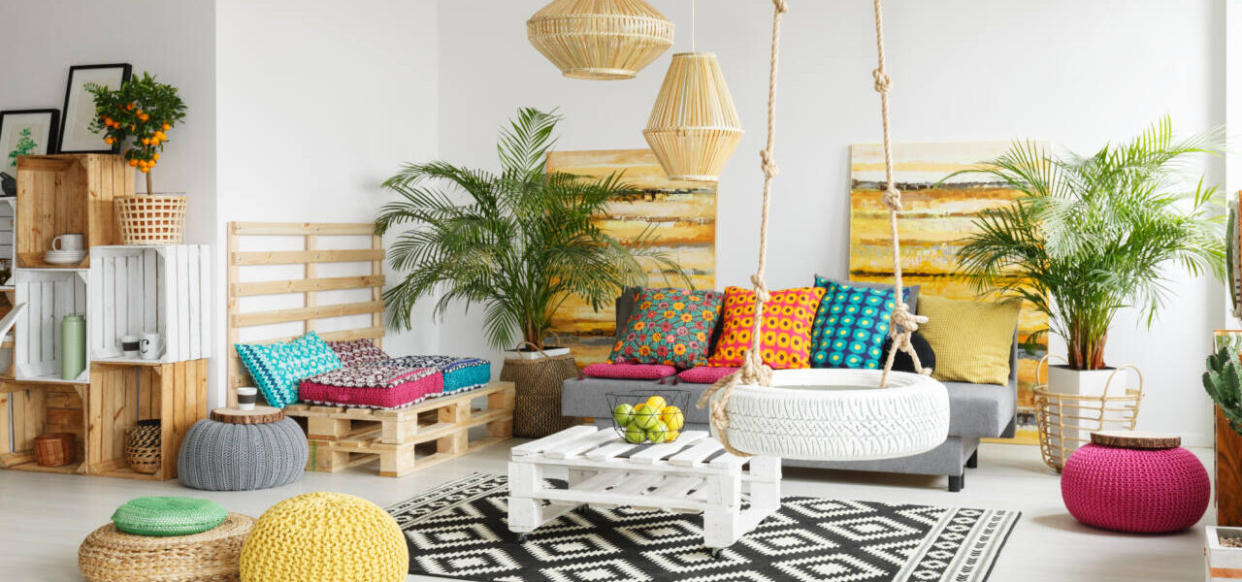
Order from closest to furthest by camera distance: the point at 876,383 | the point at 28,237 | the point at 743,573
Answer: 1. the point at 876,383
2. the point at 743,573
3. the point at 28,237

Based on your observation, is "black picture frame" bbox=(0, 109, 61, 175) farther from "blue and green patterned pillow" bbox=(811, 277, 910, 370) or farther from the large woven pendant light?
"blue and green patterned pillow" bbox=(811, 277, 910, 370)

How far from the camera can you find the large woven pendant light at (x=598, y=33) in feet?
12.3

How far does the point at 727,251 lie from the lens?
7.03 m

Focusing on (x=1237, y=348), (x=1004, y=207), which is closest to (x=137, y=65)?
(x=1004, y=207)

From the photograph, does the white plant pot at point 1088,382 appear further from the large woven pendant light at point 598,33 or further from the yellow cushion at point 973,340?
the large woven pendant light at point 598,33

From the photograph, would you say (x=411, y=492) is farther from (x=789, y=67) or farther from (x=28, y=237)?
(x=789, y=67)

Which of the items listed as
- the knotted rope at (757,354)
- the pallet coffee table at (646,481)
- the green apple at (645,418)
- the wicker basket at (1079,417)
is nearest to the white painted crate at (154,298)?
the pallet coffee table at (646,481)

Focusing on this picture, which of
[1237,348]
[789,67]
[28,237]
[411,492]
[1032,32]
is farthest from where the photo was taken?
[789,67]

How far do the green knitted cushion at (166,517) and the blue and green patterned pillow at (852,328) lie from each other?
3.01 metres

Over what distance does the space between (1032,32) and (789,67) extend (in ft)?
4.40

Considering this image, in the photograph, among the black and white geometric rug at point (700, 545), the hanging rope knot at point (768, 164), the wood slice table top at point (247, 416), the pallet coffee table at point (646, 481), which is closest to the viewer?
the hanging rope knot at point (768, 164)

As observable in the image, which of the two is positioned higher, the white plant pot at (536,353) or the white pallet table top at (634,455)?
the white plant pot at (536,353)

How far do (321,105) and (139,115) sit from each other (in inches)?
46.7

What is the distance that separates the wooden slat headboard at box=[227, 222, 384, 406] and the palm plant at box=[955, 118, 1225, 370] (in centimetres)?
336
